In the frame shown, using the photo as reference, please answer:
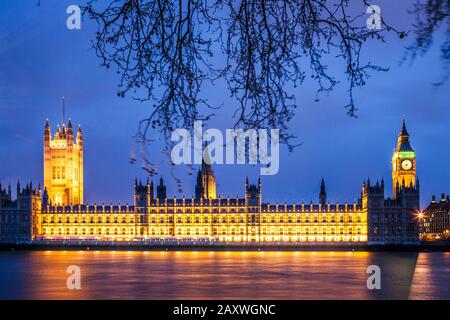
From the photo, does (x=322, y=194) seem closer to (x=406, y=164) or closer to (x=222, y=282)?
(x=406, y=164)

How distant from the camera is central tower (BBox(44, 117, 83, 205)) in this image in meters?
110

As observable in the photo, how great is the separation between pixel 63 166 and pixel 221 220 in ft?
92.8

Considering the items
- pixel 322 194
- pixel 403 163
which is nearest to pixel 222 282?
pixel 322 194

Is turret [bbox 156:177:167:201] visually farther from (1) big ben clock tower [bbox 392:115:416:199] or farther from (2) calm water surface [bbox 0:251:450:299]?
(2) calm water surface [bbox 0:251:450:299]

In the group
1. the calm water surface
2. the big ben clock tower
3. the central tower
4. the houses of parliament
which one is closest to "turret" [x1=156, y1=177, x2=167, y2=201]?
the houses of parliament

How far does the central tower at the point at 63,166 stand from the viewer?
110 metres

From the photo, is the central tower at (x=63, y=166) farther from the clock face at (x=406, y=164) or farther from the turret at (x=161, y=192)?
the clock face at (x=406, y=164)

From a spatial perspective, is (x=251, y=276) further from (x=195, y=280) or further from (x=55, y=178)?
(x=55, y=178)

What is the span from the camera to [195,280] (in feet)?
150

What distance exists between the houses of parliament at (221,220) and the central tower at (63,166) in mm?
8291

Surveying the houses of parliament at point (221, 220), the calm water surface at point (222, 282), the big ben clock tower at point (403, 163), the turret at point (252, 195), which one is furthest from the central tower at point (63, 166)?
the calm water surface at point (222, 282)
